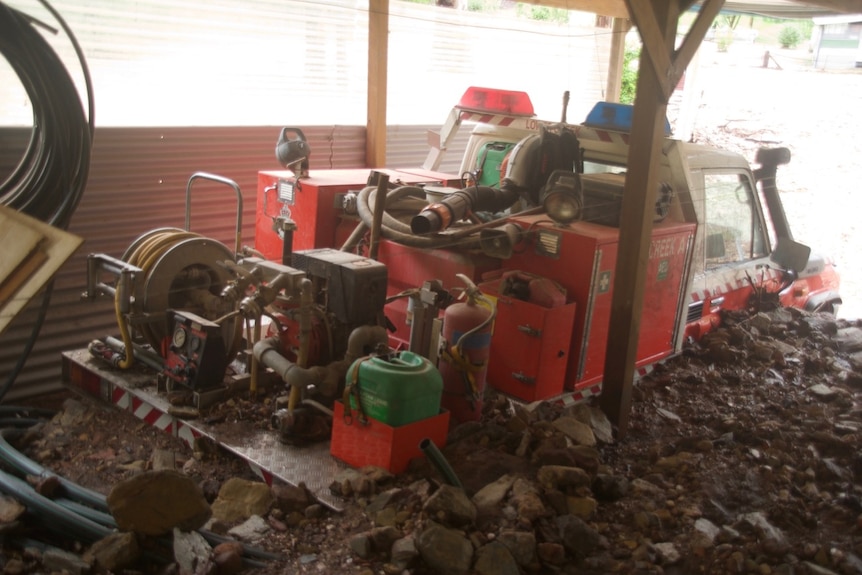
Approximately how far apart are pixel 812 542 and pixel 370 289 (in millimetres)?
2500

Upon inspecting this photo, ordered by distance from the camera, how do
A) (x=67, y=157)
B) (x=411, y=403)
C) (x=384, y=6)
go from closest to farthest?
(x=411, y=403), (x=67, y=157), (x=384, y=6)

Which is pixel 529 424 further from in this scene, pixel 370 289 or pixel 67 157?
pixel 67 157

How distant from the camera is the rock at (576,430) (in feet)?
14.6

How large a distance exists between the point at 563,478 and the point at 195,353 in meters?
2.05

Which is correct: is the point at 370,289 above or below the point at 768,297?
above

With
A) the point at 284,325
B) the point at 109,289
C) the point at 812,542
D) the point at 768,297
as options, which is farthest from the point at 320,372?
the point at 768,297

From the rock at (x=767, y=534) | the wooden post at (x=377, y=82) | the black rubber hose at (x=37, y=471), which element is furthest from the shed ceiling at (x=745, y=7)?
the black rubber hose at (x=37, y=471)

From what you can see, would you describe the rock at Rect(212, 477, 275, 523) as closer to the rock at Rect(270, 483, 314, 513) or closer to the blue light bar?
the rock at Rect(270, 483, 314, 513)

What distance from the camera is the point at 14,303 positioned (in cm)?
279

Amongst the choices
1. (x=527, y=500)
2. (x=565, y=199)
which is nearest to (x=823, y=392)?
(x=565, y=199)

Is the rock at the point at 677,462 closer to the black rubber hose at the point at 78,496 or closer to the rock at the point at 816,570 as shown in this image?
the rock at the point at 816,570

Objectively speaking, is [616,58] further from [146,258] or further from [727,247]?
[146,258]

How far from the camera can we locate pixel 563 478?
380 centimetres

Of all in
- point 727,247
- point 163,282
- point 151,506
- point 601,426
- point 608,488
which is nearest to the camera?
point 151,506
